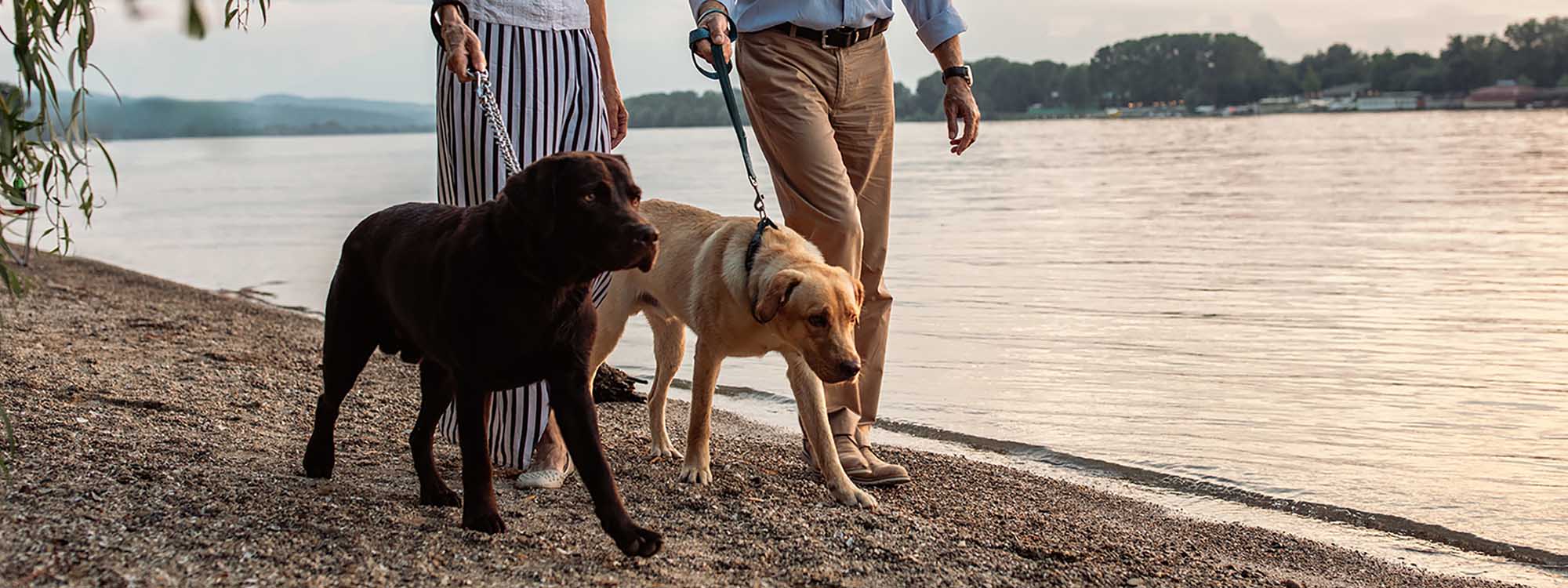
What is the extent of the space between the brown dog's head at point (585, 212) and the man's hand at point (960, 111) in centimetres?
256

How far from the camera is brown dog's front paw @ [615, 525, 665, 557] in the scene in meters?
3.91

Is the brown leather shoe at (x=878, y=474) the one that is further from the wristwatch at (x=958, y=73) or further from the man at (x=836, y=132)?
the wristwatch at (x=958, y=73)

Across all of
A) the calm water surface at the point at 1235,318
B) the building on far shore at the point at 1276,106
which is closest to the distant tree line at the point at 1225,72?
the building on far shore at the point at 1276,106

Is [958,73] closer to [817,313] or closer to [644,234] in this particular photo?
[817,313]

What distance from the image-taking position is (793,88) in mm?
5398

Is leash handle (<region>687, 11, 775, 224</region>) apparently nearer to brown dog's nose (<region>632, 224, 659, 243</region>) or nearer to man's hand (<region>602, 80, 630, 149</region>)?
man's hand (<region>602, 80, 630, 149</region>)

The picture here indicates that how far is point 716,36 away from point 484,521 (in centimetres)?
213

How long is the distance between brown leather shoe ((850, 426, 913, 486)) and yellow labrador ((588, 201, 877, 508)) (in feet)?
0.48

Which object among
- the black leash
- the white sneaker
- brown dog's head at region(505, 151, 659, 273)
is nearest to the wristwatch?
the black leash

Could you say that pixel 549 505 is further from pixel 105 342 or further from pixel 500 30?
pixel 105 342

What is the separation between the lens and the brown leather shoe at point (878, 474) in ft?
18.0

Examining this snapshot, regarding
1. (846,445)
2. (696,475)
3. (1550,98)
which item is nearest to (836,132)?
(846,445)

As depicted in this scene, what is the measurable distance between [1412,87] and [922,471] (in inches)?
5444

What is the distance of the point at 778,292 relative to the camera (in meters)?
4.81
